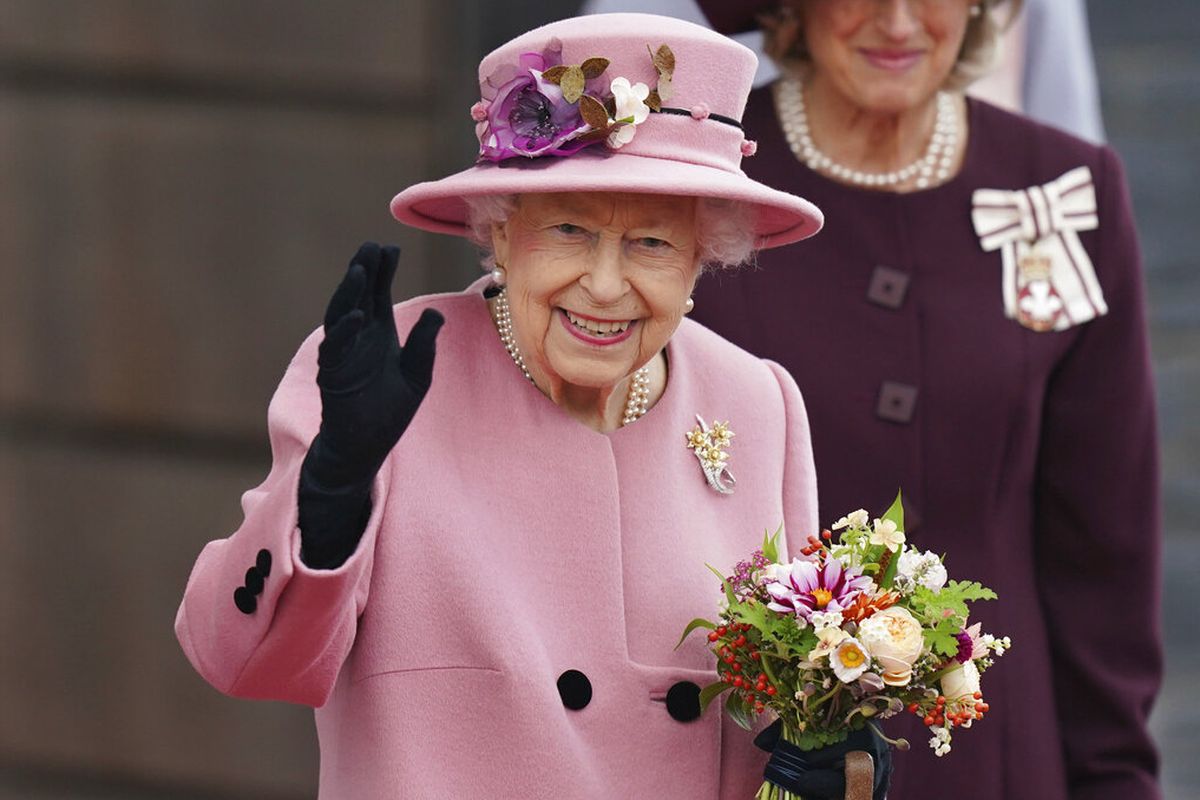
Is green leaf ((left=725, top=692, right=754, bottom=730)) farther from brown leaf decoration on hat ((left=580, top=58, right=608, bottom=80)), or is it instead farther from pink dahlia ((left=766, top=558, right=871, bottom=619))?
brown leaf decoration on hat ((left=580, top=58, right=608, bottom=80))

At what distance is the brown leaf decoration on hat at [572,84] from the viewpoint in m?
2.79

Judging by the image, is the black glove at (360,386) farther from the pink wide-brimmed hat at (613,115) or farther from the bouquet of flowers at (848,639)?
the bouquet of flowers at (848,639)

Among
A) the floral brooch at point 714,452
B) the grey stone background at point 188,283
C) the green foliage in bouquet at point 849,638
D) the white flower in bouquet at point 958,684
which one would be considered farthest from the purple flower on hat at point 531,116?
the grey stone background at point 188,283

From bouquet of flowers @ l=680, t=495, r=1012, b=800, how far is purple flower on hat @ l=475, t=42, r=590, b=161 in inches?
23.4

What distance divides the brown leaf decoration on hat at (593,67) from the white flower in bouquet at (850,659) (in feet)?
2.57

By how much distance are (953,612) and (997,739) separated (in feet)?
3.64

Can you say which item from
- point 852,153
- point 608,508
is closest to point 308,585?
point 608,508

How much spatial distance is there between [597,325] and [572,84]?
12.2 inches

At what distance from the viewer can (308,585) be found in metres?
2.58

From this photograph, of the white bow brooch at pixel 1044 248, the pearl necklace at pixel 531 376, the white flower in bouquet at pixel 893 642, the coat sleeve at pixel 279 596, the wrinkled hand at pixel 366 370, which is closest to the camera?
the wrinkled hand at pixel 366 370

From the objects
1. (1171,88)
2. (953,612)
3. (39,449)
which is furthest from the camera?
(39,449)

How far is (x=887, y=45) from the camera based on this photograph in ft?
12.3

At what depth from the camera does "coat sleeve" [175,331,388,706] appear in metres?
2.59

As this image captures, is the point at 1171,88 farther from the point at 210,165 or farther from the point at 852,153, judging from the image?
the point at 210,165
